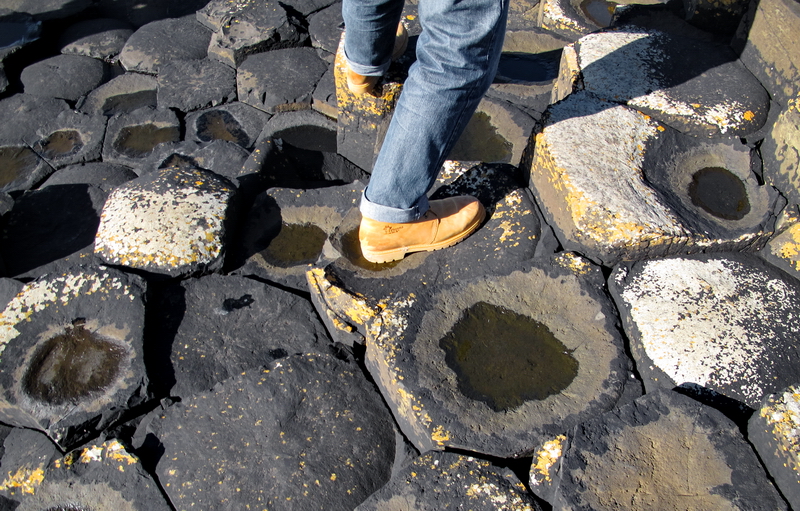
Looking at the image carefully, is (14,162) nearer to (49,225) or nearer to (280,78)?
(49,225)

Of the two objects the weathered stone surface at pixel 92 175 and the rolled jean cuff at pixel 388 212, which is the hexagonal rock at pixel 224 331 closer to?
the rolled jean cuff at pixel 388 212

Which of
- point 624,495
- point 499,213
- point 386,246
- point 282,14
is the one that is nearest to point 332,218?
point 386,246

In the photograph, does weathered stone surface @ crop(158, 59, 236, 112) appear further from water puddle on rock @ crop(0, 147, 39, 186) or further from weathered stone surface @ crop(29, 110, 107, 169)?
water puddle on rock @ crop(0, 147, 39, 186)

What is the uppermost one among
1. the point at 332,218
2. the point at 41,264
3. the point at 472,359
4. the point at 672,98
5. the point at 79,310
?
the point at 672,98

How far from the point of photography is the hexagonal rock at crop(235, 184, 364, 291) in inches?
78.6

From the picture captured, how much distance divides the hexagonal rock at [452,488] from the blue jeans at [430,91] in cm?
72

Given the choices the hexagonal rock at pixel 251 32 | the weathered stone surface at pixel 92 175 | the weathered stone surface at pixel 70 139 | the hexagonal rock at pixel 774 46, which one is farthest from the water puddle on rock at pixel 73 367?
the hexagonal rock at pixel 774 46

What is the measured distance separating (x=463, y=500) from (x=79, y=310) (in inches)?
52.2

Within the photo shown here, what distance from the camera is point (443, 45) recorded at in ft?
4.44

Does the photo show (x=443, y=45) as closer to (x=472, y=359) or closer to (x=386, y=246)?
(x=386, y=246)

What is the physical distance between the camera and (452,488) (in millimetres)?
1315

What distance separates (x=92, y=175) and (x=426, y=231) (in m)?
1.72

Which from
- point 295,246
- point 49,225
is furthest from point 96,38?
point 295,246

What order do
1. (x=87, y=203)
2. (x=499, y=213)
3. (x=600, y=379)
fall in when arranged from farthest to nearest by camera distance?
(x=87, y=203)
(x=499, y=213)
(x=600, y=379)
